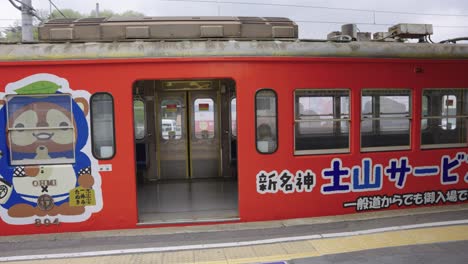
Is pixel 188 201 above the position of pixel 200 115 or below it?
below

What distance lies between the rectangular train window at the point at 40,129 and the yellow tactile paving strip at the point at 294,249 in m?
1.63

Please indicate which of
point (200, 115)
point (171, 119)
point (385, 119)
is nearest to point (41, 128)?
point (171, 119)

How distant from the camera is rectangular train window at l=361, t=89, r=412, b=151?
6.64m

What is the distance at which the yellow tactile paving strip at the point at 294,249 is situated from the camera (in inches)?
192

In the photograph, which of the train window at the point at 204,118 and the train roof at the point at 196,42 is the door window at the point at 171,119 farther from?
the train roof at the point at 196,42

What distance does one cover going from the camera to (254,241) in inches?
216

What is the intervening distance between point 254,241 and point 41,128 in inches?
137

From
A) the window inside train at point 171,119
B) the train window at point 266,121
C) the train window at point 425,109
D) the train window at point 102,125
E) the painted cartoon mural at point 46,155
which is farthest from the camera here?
the window inside train at point 171,119

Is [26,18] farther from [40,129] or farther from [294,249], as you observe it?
[294,249]

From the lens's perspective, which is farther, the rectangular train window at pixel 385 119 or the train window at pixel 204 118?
the train window at pixel 204 118

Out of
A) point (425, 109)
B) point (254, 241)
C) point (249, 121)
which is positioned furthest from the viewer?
point (425, 109)

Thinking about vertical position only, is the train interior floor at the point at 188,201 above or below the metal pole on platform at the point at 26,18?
below

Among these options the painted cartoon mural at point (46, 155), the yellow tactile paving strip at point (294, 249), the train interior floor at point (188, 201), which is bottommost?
the yellow tactile paving strip at point (294, 249)

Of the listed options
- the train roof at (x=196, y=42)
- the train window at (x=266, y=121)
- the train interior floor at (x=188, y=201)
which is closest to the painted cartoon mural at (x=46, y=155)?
the train roof at (x=196, y=42)
